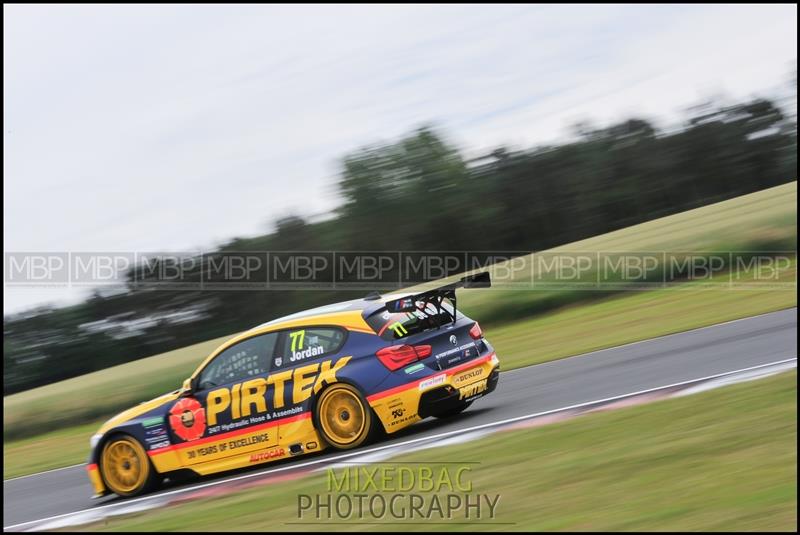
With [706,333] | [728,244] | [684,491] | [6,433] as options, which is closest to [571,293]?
[728,244]

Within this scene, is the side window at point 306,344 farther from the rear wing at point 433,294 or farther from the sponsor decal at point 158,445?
the sponsor decal at point 158,445

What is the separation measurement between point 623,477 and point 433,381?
105 inches

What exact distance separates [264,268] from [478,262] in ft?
45.2

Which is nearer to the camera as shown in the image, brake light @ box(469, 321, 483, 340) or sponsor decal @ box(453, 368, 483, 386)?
sponsor decal @ box(453, 368, 483, 386)

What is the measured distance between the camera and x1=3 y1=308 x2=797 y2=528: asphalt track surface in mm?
9320

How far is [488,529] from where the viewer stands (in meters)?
5.72

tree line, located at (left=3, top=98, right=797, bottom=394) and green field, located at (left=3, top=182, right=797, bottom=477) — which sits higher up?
tree line, located at (left=3, top=98, right=797, bottom=394)

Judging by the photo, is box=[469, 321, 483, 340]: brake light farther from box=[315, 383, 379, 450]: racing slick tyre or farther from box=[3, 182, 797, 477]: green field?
box=[3, 182, 797, 477]: green field

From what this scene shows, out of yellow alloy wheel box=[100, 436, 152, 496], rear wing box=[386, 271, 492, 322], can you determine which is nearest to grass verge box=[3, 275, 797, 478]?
yellow alloy wheel box=[100, 436, 152, 496]

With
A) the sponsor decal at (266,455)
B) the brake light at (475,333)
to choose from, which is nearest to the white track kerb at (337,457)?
the sponsor decal at (266,455)

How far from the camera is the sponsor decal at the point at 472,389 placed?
881 cm

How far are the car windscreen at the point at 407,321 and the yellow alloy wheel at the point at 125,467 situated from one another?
2589 mm

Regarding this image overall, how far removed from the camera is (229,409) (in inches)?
354

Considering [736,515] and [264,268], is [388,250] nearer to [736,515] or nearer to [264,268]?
[264,268]
